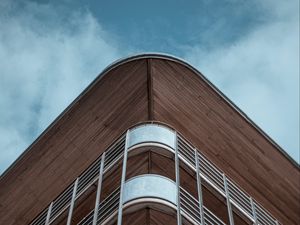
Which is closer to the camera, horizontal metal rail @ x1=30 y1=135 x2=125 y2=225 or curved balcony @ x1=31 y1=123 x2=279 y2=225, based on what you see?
curved balcony @ x1=31 y1=123 x2=279 y2=225

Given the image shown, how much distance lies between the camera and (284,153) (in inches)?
724

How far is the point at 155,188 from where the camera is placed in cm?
1314

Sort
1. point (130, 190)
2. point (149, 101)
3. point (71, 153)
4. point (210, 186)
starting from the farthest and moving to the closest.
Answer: point (71, 153)
point (149, 101)
point (210, 186)
point (130, 190)

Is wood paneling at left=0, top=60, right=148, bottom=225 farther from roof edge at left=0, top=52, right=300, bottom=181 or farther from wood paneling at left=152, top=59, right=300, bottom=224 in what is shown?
wood paneling at left=152, top=59, right=300, bottom=224

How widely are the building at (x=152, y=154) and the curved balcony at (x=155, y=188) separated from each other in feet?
0.13

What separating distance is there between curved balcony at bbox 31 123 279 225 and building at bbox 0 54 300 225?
4cm

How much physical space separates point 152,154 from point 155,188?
2.20 m

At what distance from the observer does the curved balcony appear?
13008mm

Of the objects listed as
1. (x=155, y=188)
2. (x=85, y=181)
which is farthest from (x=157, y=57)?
(x=155, y=188)

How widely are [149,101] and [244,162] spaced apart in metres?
3.54

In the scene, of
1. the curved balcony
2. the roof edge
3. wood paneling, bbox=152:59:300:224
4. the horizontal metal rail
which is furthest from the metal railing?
the roof edge

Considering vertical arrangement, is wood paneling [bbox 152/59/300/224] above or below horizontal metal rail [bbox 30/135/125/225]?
above

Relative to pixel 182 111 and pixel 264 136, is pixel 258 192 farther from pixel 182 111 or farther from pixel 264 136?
pixel 182 111

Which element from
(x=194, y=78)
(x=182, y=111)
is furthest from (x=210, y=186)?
(x=194, y=78)
